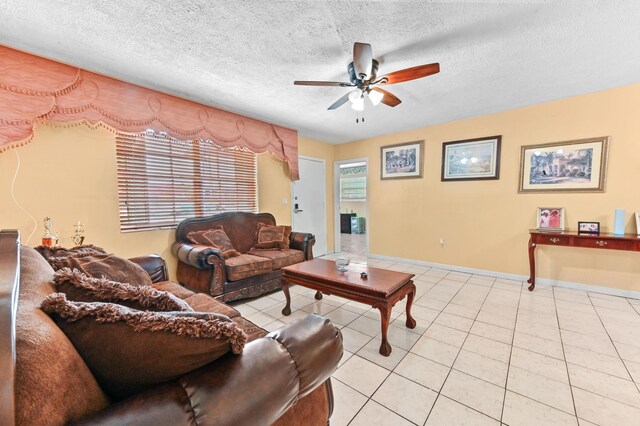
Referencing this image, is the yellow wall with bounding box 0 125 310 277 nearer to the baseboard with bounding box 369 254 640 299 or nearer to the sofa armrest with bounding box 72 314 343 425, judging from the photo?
the sofa armrest with bounding box 72 314 343 425

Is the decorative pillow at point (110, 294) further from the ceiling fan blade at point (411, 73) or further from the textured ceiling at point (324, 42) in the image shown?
the ceiling fan blade at point (411, 73)

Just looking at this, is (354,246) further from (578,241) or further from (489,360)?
(489,360)

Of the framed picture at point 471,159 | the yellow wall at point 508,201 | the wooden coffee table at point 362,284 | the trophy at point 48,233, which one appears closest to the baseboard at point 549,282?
the yellow wall at point 508,201

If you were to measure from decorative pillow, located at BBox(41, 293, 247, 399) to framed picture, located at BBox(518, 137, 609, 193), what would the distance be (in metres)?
4.08

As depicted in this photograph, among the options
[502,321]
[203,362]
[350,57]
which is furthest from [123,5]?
[502,321]

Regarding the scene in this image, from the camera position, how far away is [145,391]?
61 centimetres

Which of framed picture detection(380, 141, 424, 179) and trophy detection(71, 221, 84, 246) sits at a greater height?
framed picture detection(380, 141, 424, 179)

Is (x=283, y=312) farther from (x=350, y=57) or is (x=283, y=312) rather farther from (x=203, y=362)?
(x=350, y=57)

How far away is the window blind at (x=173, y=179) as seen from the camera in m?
2.62

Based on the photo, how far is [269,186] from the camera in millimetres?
4047

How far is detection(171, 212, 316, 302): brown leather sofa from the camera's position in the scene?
2.51m

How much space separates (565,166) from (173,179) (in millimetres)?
4726

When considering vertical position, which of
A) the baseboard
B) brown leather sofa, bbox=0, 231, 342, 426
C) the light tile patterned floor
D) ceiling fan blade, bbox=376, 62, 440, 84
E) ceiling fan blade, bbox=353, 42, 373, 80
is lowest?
the light tile patterned floor

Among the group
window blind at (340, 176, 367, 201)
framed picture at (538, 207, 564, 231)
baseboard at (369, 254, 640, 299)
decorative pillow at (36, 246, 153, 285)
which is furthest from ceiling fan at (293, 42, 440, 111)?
window blind at (340, 176, 367, 201)
